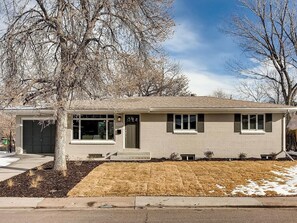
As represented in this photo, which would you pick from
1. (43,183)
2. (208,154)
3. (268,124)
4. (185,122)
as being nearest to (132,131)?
(185,122)

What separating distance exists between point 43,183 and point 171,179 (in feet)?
15.2

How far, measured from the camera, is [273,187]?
11.0 metres

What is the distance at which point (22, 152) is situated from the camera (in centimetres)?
2111

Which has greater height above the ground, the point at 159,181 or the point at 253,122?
the point at 253,122

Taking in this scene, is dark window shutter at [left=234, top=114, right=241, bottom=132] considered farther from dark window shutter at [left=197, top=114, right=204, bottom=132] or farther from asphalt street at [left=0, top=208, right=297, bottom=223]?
asphalt street at [left=0, top=208, right=297, bottom=223]

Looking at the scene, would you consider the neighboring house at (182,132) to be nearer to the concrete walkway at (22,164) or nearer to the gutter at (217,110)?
the gutter at (217,110)

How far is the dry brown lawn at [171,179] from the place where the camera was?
34.1 feet

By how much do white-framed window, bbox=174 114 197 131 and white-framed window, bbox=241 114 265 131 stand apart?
9.82 feet

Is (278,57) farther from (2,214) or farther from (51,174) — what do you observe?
(2,214)

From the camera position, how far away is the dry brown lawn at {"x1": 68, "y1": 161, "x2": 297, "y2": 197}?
10406 millimetres

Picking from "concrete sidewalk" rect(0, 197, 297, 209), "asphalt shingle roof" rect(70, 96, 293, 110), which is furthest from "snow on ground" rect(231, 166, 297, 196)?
"asphalt shingle roof" rect(70, 96, 293, 110)

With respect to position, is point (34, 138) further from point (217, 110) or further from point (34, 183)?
point (217, 110)

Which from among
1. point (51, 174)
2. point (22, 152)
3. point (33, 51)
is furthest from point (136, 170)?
point (22, 152)

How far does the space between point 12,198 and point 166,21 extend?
913 centimetres
